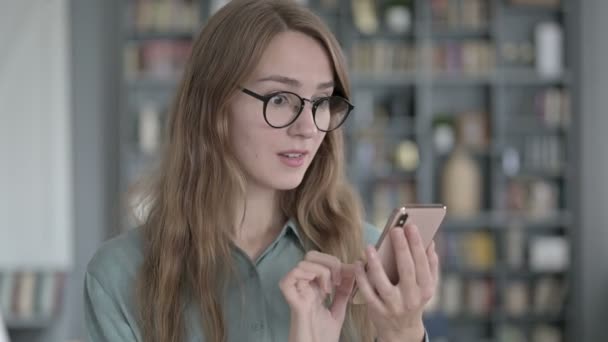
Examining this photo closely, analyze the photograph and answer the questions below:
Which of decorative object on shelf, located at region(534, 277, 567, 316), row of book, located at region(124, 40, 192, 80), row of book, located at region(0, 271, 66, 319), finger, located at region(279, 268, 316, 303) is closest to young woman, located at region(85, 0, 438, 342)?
finger, located at region(279, 268, 316, 303)

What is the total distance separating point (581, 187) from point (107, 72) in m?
3.39

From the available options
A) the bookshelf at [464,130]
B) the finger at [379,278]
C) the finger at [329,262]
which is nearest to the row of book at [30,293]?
the bookshelf at [464,130]

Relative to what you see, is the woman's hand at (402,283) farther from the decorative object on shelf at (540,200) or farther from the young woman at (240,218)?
the decorative object on shelf at (540,200)

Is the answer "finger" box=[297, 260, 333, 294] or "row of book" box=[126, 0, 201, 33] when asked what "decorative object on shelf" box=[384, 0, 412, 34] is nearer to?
"row of book" box=[126, 0, 201, 33]

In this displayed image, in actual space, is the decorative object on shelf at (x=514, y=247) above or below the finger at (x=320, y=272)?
below

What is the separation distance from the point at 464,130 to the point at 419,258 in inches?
185

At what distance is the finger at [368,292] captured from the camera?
141 centimetres

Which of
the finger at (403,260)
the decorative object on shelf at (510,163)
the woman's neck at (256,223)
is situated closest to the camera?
the finger at (403,260)

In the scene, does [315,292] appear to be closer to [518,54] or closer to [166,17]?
[166,17]

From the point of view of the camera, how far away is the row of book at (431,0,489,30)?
5.90 m

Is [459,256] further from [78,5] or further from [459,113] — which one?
[78,5]

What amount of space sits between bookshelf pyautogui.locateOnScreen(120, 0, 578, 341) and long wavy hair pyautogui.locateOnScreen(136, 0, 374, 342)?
13.8ft

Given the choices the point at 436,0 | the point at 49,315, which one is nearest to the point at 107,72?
the point at 49,315

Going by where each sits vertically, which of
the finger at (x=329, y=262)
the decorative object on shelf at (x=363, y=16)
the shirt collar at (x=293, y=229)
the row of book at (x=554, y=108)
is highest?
the decorative object on shelf at (x=363, y=16)
